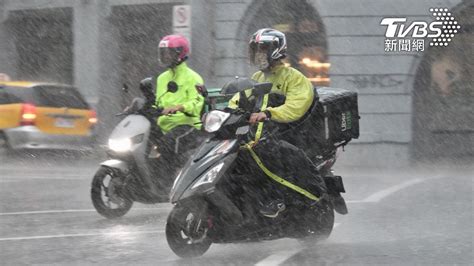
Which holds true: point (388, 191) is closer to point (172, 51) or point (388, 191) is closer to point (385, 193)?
point (385, 193)

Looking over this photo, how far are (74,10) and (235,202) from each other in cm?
1747

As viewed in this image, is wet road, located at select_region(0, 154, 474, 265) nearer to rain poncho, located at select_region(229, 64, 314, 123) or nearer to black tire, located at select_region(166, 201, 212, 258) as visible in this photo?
black tire, located at select_region(166, 201, 212, 258)

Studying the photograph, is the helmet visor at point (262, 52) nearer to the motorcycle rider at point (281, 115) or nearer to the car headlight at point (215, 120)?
the motorcycle rider at point (281, 115)

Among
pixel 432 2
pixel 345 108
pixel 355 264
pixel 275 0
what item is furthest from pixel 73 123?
pixel 355 264

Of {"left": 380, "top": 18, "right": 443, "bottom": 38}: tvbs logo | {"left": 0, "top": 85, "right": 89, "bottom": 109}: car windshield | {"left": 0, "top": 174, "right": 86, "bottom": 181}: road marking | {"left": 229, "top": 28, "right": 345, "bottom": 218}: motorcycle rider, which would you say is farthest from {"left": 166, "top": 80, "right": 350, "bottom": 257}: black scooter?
{"left": 380, "top": 18, "right": 443, "bottom": 38}: tvbs logo

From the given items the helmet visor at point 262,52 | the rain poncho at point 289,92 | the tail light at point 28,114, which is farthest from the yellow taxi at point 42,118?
the helmet visor at point 262,52

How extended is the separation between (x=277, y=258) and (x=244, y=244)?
79cm

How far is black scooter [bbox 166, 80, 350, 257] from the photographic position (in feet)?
22.5

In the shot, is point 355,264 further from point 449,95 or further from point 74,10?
point 74,10

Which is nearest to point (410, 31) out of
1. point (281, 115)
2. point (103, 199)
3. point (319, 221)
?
point (103, 199)

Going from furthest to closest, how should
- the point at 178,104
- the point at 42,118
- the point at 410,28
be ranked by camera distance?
the point at 410,28
the point at 42,118
the point at 178,104

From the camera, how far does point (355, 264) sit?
7.09m

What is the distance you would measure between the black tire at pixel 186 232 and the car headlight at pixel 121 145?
253cm

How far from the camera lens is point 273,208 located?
7.22 m
